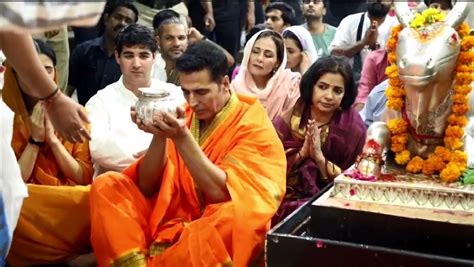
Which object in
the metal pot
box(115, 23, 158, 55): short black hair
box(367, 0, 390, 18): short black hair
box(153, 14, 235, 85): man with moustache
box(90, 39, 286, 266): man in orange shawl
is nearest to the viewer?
the metal pot

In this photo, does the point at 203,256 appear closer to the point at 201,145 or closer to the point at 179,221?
the point at 179,221

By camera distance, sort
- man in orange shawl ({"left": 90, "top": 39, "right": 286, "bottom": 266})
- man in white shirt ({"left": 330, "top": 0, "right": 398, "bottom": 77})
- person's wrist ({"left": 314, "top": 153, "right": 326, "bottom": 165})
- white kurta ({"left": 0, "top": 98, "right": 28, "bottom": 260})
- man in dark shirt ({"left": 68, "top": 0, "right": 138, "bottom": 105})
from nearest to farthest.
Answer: white kurta ({"left": 0, "top": 98, "right": 28, "bottom": 260}) < man in orange shawl ({"left": 90, "top": 39, "right": 286, "bottom": 266}) < person's wrist ({"left": 314, "top": 153, "right": 326, "bottom": 165}) < man in dark shirt ({"left": 68, "top": 0, "right": 138, "bottom": 105}) < man in white shirt ({"left": 330, "top": 0, "right": 398, "bottom": 77})

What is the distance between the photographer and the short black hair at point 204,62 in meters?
2.62

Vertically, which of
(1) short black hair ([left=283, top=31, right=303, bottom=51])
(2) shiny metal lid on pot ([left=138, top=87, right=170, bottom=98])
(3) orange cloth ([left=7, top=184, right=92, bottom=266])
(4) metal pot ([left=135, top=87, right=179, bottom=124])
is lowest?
(3) orange cloth ([left=7, top=184, right=92, bottom=266])

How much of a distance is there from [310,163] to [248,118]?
0.35 m

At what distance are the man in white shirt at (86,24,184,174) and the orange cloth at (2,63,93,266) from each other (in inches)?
7.7

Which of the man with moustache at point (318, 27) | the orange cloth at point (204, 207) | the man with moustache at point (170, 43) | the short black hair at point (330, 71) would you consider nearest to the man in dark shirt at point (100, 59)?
the man with moustache at point (170, 43)

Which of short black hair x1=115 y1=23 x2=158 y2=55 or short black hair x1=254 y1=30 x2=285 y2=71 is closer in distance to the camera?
short black hair x1=115 y1=23 x2=158 y2=55

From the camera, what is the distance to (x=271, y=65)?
3.82 meters

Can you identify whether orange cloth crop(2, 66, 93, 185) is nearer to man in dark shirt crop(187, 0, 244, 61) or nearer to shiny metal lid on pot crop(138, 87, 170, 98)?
shiny metal lid on pot crop(138, 87, 170, 98)

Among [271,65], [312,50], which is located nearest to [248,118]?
[271,65]

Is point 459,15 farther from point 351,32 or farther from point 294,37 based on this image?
point 351,32

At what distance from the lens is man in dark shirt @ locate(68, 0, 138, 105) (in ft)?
13.8

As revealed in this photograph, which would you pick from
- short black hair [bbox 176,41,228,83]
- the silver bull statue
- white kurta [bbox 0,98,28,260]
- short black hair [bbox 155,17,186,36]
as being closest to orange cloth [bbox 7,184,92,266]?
short black hair [bbox 176,41,228,83]
